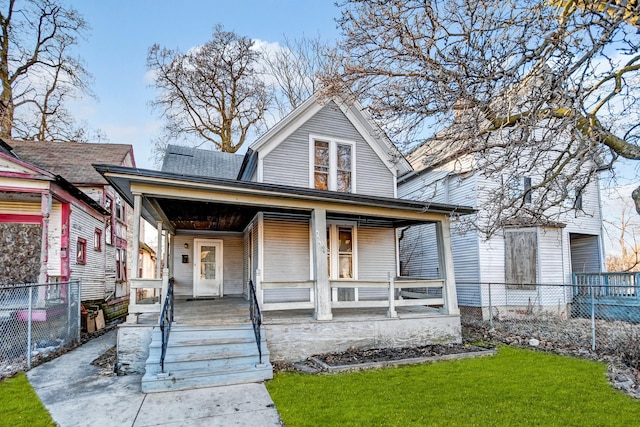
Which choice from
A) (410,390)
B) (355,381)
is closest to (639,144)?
(410,390)

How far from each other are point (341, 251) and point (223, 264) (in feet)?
15.4

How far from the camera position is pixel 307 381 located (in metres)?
6.00

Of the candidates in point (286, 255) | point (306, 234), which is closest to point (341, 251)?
point (306, 234)

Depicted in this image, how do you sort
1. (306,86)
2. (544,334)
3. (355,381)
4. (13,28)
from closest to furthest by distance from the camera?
(355,381)
(544,334)
(13,28)
(306,86)

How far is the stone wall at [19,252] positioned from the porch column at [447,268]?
11688mm

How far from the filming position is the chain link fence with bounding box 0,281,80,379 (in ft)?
22.6

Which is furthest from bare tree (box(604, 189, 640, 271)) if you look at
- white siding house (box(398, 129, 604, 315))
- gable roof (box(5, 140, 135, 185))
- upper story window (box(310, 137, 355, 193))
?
gable roof (box(5, 140, 135, 185))

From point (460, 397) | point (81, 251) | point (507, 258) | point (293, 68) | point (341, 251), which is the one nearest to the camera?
point (460, 397)

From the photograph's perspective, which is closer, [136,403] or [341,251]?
[136,403]

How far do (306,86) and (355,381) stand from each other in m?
20.3

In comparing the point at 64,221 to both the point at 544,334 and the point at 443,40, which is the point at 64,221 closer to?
the point at 443,40

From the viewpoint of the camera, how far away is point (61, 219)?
1146 cm

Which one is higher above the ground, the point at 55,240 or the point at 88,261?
the point at 55,240

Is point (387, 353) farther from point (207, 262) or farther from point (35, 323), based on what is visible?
point (35, 323)
